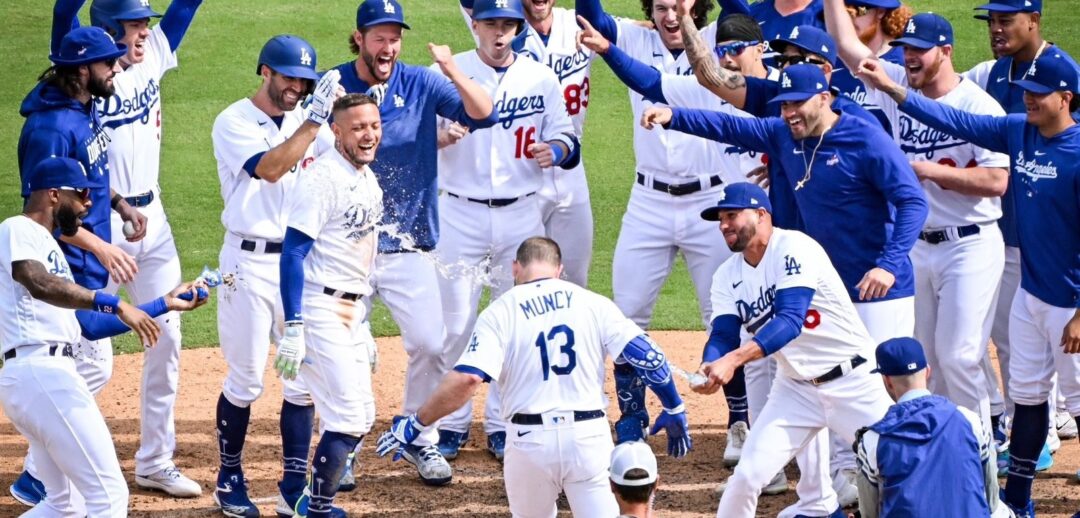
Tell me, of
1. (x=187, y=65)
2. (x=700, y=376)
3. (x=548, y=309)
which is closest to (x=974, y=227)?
(x=700, y=376)

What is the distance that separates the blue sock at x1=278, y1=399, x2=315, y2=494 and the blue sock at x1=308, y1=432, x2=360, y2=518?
0.37 metres

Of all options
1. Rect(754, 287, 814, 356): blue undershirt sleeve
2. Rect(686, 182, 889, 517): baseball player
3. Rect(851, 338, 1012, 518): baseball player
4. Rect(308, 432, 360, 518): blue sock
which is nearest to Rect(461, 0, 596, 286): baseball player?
Rect(686, 182, 889, 517): baseball player

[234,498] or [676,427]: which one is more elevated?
[676,427]

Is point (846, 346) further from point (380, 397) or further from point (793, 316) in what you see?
point (380, 397)

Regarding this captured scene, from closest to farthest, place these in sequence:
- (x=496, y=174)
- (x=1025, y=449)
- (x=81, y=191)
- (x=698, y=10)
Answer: (x=81, y=191)
(x=1025, y=449)
(x=496, y=174)
(x=698, y=10)

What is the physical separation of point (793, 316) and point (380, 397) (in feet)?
11.7

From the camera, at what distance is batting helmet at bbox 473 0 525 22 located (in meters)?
7.83

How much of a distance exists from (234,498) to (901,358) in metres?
3.52

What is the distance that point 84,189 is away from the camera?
639cm

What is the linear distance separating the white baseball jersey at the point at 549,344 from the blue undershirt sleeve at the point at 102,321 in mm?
1368

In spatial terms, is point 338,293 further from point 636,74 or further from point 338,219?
point 636,74

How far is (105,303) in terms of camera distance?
619 cm

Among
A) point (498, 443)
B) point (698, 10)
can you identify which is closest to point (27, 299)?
point (498, 443)

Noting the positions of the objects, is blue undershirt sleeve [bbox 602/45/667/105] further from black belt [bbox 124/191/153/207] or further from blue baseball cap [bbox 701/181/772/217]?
black belt [bbox 124/191/153/207]
